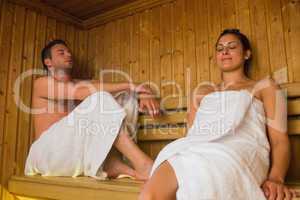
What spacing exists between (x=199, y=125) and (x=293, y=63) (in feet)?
2.40

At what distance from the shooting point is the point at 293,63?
1.67m

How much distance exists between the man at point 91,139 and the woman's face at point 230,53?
1.54 ft

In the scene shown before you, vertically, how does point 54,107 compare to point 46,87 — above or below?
below

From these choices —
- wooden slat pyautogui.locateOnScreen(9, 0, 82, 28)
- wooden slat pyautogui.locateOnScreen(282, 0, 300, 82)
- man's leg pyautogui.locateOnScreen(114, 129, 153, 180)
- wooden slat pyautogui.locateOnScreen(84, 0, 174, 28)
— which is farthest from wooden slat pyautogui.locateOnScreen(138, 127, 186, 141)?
wooden slat pyautogui.locateOnScreen(9, 0, 82, 28)

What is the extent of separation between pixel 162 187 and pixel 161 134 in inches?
35.8

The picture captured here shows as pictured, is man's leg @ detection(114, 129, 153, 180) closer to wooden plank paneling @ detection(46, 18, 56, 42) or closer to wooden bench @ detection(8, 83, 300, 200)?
wooden bench @ detection(8, 83, 300, 200)

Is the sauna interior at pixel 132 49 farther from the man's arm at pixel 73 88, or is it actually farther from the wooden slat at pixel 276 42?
the man's arm at pixel 73 88

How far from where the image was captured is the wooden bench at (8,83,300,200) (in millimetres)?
1301

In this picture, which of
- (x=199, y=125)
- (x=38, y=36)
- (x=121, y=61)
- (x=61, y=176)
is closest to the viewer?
(x=199, y=125)

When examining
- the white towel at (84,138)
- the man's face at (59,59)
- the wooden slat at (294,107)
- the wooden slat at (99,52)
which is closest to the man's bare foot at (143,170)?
the white towel at (84,138)

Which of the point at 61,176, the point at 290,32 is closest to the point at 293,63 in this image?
the point at 290,32

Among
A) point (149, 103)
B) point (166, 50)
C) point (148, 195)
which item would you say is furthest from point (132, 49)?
point (148, 195)

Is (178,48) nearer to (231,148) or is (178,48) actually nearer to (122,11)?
(122,11)

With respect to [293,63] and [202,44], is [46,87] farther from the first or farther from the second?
[293,63]
